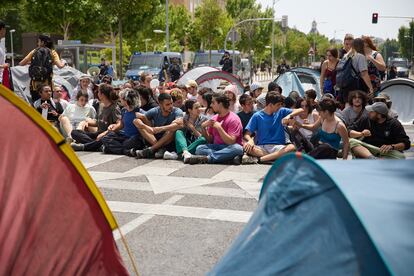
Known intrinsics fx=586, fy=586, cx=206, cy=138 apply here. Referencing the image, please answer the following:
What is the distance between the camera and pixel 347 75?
10.5 metres

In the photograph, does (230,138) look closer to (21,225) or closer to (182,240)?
(182,240)

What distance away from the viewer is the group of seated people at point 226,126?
8281mm

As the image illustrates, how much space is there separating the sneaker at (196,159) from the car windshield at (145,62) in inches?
728

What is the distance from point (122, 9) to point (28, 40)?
46997 mm

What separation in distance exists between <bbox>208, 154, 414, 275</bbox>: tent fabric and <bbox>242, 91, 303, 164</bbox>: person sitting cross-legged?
606 centimetres

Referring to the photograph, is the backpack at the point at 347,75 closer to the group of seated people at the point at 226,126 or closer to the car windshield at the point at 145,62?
the group of seated people at the point at 226,126

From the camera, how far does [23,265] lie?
3.75 meters

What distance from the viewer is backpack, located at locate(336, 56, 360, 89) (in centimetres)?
1048

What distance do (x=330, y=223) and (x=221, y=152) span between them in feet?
21.8

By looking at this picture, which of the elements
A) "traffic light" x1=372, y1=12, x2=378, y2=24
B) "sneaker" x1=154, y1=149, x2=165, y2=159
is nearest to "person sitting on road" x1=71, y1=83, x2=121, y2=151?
"sneaker" x1=154, y1=149, x2=165, y2=159

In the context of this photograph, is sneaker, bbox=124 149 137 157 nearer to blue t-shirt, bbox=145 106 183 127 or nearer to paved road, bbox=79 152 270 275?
paved road, bbox=79 152 270 275

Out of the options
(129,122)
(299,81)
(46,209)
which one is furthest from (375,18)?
(46,209)

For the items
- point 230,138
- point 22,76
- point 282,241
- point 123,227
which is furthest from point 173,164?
point 22,76

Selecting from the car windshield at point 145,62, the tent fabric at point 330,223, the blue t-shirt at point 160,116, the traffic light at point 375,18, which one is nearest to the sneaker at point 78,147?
the blue t-shirt at point 160,116
